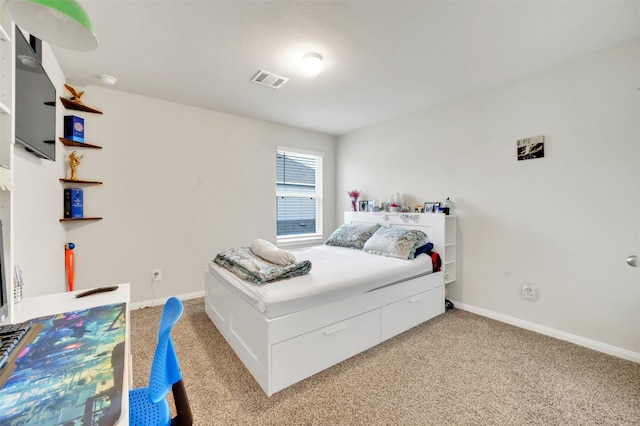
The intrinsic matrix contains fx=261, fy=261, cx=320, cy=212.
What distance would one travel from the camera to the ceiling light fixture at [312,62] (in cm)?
207

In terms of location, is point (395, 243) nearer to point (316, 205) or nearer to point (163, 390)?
point (316, 205)

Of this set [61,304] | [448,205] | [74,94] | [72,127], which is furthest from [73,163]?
[448,205]

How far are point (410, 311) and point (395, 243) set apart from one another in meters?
0.69

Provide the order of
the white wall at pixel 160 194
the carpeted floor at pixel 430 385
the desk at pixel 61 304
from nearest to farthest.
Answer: the desk at pixel 61 304 → the carpeted floor at pixel 430 385 → the white wall at pixel 160 194

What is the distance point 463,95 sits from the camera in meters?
2.88

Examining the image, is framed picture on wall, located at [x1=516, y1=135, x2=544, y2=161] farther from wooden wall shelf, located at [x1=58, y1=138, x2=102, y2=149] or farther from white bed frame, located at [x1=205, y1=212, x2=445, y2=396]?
wooden wall shelf, located at [x1=58, y1=138, x2=102, y2=149]

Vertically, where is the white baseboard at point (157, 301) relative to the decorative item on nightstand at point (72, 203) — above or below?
below

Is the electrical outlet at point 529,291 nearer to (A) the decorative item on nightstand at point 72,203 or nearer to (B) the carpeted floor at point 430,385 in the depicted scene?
(B) the carpeted floor at point 430,385

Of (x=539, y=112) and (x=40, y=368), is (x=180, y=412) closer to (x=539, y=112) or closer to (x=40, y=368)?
(x=40, y=368)

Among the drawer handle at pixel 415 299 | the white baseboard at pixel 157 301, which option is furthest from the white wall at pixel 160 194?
the drawer handle at pixel 415 299

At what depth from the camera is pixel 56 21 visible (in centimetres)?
98

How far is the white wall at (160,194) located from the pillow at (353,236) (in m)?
1.03

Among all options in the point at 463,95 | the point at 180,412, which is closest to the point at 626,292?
the point at 463,95

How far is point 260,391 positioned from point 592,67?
11.4ft
